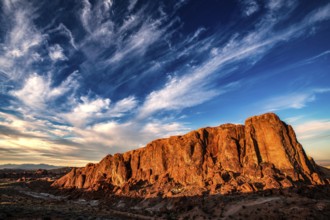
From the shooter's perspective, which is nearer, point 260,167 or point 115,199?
point 260,167

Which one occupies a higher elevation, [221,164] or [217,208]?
[221,164]

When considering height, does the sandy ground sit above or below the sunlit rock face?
below

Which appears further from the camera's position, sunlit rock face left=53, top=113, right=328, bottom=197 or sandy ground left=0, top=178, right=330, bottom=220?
sunlit rock face left=53, top=113, right=328, bottom=197

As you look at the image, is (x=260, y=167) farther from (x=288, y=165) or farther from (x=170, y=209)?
(x=170, y=209)

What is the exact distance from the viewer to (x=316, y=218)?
3322 cm

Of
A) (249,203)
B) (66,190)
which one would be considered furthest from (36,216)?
(66,190)

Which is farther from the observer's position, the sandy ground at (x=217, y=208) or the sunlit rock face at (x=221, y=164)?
the sunlit rock face at (x=221, y=164)

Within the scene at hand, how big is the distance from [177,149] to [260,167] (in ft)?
97.6

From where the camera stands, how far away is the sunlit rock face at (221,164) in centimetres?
5469

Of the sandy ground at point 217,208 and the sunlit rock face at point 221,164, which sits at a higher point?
the sunlit rock face at point 221,164

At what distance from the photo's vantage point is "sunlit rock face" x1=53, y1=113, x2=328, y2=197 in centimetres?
5469

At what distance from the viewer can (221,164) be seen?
64500 millimetres

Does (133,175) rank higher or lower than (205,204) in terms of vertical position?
higher

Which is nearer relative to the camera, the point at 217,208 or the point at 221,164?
the point at 217,208
